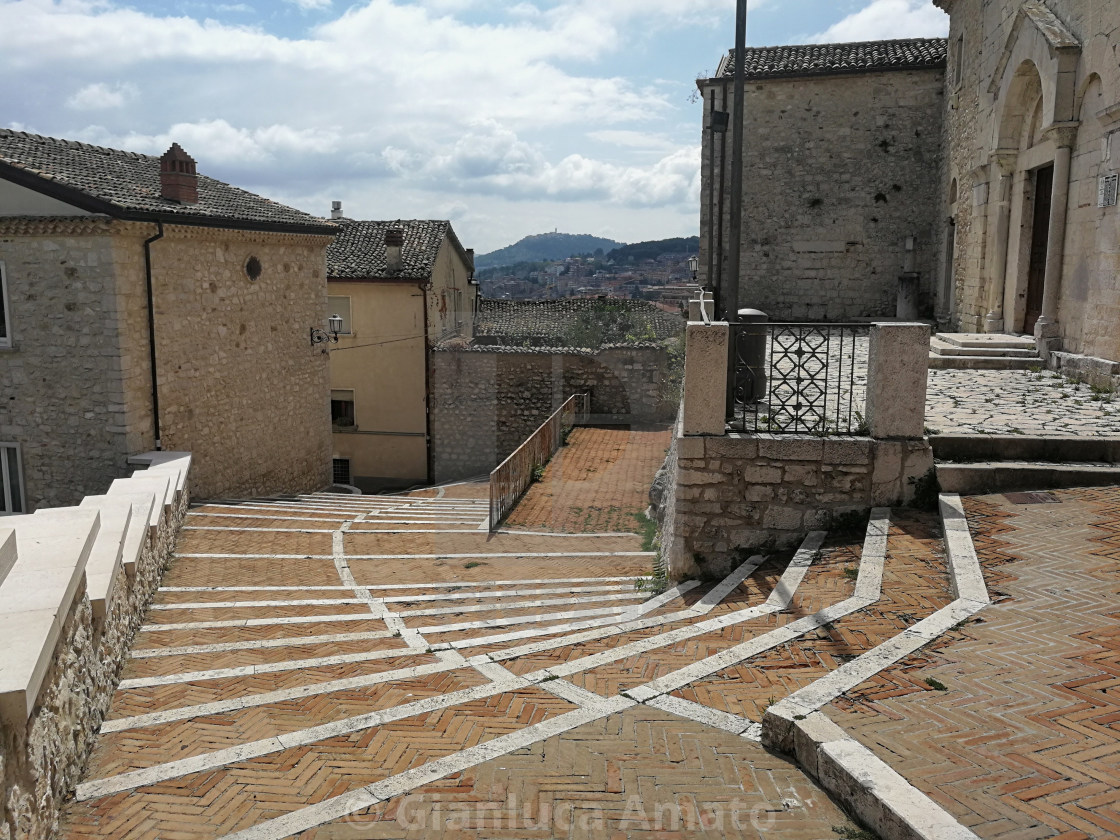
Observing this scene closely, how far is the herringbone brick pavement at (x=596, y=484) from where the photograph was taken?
12.8m

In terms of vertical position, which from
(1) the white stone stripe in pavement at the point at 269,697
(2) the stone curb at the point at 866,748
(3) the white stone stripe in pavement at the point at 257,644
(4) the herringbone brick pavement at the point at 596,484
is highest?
(2) the stone curb at the point at 866,748

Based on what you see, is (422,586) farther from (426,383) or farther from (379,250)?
(379,250)

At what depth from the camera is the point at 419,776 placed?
3754 mm

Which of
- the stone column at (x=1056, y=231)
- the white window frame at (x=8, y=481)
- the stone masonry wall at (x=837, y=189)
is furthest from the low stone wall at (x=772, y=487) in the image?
the stone masonry wall at (x=837, y=189)

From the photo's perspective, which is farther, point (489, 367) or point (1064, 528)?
point (489, 367)

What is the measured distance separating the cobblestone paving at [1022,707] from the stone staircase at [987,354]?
7.11 meters

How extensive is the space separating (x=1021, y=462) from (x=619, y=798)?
210 inches

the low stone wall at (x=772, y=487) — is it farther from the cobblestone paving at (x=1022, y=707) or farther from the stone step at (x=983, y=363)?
the stone step at (x=983, y=363)

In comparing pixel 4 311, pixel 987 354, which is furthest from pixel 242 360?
pixel 987 354

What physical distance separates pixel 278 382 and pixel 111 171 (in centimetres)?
461

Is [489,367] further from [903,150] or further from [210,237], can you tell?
[903,150]

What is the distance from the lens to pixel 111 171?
45.8 ft

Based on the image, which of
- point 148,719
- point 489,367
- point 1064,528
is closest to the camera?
point 148,719

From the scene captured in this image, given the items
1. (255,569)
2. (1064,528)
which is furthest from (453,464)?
(1064,528)
